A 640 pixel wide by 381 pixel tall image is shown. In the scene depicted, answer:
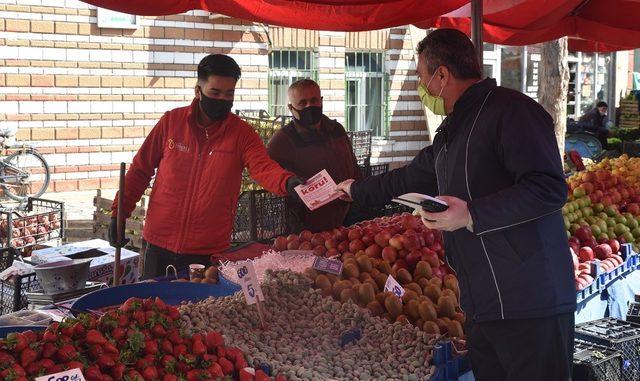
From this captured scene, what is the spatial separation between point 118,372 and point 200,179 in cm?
197

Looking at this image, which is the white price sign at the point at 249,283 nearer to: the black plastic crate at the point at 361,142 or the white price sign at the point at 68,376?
the white price sign at the point at 68,376

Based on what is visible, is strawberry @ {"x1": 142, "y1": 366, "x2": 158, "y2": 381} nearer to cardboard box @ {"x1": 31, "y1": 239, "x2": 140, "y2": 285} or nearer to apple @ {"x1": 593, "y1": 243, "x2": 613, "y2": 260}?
cardboard box @ {"x1": 31, "y1": 239, "x2": 140, "y2": 285}

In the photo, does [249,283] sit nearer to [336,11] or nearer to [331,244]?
[331,244]

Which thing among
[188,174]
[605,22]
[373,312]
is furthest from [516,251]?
[605,22]

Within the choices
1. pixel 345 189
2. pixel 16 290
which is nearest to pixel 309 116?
pixel 345 189

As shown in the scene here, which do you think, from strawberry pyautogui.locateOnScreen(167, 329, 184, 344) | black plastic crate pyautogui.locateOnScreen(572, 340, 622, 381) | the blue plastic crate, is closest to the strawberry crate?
strawberry pyautogui.locateOnScreen(167, 329, 184, 344)

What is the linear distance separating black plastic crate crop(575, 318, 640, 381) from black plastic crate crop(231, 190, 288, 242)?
217 centimetres

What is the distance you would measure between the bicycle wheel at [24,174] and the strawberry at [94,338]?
8709 millimetres

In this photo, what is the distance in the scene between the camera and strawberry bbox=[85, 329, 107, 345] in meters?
2.52

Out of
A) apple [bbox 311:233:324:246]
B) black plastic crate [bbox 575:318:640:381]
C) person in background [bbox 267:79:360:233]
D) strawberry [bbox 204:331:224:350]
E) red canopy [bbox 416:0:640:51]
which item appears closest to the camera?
strawberry [bbox 204:331:224:350]

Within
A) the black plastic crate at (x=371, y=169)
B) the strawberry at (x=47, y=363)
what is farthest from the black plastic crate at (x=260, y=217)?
the strawberry at (x=47, y=363)

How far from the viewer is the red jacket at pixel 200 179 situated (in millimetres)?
4340

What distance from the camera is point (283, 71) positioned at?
14195mm

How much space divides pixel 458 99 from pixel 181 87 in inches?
410
